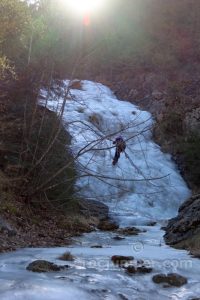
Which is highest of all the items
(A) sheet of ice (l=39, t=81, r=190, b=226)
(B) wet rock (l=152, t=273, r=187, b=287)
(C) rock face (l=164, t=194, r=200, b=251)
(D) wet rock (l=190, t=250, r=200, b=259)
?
(A) sheet of ice (l=39, t=81, r=190, b=226)

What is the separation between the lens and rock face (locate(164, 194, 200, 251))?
8781 mm

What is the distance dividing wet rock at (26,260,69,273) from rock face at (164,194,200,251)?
3.20 meters

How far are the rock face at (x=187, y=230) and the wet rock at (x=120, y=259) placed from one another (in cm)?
190

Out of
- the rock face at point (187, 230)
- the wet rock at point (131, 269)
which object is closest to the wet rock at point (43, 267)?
the wet rock at point (131, 269)

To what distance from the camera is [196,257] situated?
716cm

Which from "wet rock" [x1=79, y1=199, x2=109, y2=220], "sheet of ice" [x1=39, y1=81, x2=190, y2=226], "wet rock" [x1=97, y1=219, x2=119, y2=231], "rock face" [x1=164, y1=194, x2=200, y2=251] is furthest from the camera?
"sheet of ice" [x1=39, y1=81, x2=190, y2=226]

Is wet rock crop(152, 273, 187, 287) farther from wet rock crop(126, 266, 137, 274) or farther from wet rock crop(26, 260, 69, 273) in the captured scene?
wet rock crop(26, 260, 69, 273)

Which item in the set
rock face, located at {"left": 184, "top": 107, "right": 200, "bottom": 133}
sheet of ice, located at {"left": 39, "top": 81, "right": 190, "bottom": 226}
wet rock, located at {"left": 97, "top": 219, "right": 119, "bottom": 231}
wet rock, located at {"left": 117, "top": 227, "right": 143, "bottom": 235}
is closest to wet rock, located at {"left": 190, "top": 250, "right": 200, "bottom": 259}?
wet rock, located at {"left": 117, "top": 227, "right": 143, "bottom": 235}

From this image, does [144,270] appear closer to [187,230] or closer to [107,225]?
[187,230]

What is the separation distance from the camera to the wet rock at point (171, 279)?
559 cm

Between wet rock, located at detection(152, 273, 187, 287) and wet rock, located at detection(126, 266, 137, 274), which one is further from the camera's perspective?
wet rock, located at detection(126, 266, 137, 274)

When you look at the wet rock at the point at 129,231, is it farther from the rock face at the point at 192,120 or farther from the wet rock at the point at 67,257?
the rock face at the point at 192,120

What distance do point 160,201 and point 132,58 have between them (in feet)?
59.8

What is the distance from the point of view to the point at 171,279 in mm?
5680
